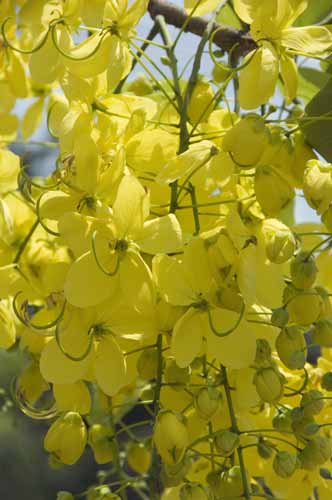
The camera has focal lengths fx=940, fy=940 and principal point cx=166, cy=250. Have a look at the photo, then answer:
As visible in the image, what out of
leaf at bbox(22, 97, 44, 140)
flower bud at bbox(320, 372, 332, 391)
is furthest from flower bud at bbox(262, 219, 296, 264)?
leaf at bbox(22, 97, 44, 140)

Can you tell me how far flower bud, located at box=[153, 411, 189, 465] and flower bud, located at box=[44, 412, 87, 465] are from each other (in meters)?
0.06

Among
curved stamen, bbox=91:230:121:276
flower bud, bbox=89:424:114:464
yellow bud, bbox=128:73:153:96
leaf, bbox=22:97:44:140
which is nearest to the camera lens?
curved stamen, bbox=91:230:121:276

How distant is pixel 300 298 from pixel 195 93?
155 mm

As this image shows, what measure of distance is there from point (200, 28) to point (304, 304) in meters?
0.27

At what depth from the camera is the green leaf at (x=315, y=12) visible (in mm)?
672

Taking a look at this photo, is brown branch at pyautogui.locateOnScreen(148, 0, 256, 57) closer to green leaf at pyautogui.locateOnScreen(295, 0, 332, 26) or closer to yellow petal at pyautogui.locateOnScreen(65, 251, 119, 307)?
green leaf at pyautogui.locateOnScreen(295, 0, 332, 26)

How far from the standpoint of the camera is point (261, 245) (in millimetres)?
500

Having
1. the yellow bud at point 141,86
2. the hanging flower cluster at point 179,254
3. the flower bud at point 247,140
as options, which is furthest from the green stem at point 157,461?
the yellow bud at point 141,86

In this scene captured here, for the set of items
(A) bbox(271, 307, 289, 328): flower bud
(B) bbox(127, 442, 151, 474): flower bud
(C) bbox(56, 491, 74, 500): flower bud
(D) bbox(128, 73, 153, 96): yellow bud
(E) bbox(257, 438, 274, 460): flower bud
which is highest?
(D) bbox(128, 73, 153, 96): yellow bud

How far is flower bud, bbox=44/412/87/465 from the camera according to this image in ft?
1.67

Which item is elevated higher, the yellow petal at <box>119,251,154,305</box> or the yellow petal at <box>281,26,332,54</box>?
the yellow petal at <box>281,26,332,54</box>

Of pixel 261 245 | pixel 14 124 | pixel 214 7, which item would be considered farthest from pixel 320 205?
pixel 14 124

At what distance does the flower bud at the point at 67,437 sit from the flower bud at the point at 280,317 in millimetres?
121

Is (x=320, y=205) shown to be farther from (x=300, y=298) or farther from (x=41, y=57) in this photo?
(x=41, y=57)
